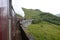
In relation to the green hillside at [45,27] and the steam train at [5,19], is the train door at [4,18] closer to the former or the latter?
the steam train at [5,19]

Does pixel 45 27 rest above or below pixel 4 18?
below

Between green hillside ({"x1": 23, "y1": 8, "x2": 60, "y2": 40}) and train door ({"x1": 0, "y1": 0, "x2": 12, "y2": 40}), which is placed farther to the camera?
green hillside ({"x1": 23, "y1": 8, "x2": 60, "y2": 40})

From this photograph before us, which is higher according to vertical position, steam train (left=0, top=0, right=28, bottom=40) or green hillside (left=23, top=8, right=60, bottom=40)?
steam train (left=0, top=0, right=28, bottom=40)

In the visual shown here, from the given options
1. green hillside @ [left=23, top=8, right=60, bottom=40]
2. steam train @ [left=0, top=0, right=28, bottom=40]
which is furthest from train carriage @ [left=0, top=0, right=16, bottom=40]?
green hillside @ [left=23, top=8, right=60, bottom=40]

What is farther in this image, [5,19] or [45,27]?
[45,27]

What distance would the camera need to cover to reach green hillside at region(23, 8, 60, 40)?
3994 millimetres

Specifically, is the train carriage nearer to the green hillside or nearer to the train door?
the train door

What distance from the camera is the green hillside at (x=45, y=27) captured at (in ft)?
13.1

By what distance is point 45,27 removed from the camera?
512 cm

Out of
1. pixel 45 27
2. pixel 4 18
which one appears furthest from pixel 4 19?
pixel 45 27

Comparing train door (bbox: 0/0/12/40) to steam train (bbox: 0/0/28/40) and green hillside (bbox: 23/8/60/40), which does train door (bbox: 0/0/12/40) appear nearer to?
steam train (bbox: 0/0/28/40)

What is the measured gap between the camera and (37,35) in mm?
4004

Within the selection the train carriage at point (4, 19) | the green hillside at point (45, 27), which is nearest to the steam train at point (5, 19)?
the train carriage at point (4, 19)

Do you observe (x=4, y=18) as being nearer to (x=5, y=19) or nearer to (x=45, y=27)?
(x=5, y=19)
